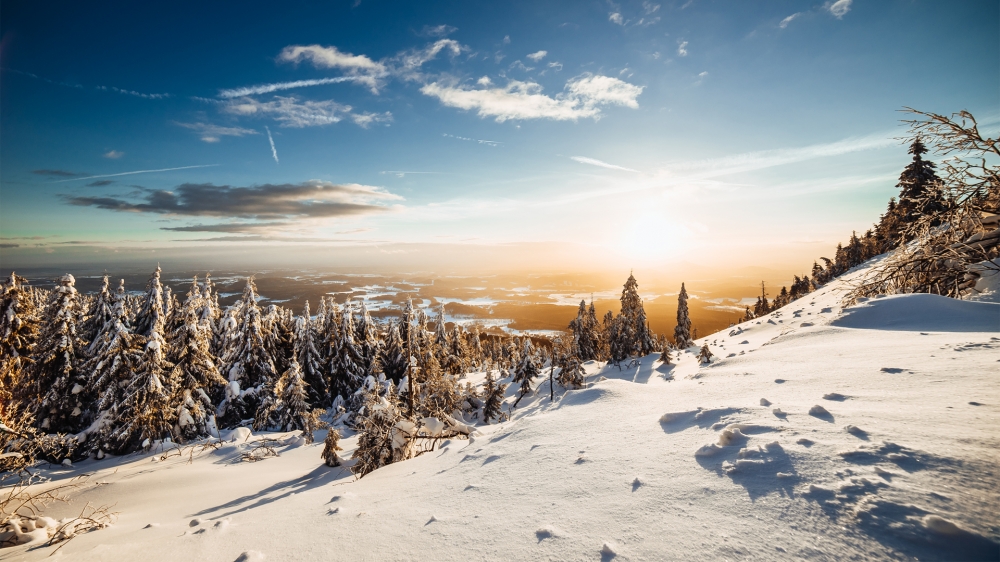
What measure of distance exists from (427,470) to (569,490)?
331cm

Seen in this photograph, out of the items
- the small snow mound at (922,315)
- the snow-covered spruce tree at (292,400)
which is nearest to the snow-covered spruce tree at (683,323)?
the small snow mound at (922,315)

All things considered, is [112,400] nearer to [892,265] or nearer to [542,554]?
[542,554]

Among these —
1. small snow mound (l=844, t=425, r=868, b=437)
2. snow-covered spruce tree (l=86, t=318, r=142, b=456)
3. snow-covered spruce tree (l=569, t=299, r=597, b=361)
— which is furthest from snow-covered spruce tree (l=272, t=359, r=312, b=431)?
snow-covered spruce tree (l=569, t=299, r=597, b=361)

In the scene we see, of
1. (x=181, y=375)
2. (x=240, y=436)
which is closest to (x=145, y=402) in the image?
(x=181, y=375)

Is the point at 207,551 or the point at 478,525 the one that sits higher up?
the point at 478,525

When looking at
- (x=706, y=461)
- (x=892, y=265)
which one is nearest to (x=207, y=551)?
(x=706, y=461)

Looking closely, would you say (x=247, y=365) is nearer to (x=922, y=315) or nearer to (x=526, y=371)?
(x=526, y=371)

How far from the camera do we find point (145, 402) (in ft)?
58.9

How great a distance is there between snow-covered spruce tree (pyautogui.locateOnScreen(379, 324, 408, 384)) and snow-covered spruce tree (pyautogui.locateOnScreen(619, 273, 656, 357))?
2329 centimetres

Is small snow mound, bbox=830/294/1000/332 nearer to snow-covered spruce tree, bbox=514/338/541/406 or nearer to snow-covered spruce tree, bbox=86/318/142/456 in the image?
snow-covered spruce tree, bbox=514/338/541/406

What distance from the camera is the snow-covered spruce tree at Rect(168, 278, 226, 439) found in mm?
19531

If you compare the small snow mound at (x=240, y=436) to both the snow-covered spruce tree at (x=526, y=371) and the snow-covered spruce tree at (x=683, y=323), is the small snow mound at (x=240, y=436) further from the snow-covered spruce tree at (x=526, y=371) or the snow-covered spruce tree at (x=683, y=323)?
the snow-covered spruce tree at (x=683, y=323)

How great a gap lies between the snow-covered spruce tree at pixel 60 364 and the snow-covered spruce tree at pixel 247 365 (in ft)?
23.4

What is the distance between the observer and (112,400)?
18.6 meters
